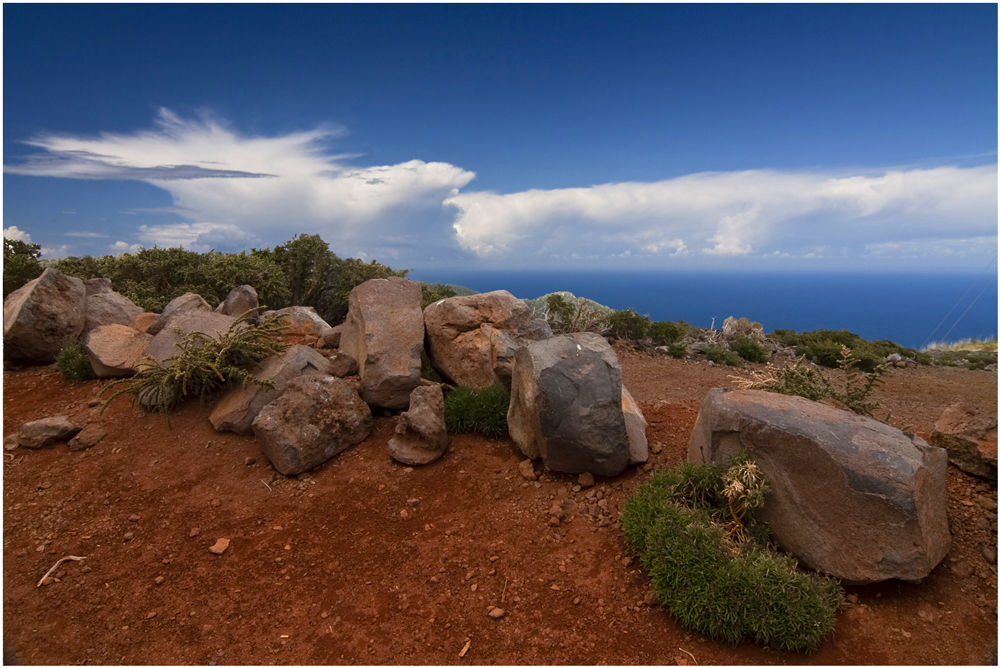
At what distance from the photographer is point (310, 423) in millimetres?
6473

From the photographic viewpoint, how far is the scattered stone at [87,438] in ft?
22.5

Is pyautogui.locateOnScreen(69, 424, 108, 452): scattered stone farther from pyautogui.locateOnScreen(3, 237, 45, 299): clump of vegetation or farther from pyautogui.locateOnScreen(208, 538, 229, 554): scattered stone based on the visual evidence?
pyautogui.locateOnScreen(3, 237, 45, 299): clump of vegetation

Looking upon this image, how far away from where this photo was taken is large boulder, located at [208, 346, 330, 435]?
6910mm

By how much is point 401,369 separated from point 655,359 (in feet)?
31.1

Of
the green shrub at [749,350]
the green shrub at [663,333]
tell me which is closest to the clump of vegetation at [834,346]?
the green shrub at [749,350]

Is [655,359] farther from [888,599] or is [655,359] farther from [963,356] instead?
[963,356]

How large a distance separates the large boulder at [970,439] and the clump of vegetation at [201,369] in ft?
28.4

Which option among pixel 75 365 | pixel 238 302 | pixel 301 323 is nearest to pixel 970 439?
pixel 301 323

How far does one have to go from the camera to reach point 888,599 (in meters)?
4.53

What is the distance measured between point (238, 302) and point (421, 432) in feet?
21.6

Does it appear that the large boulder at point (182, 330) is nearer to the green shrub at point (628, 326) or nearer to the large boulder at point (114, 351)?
the large boulder at point (114, 351)

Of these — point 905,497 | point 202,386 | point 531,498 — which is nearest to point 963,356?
point 905,497

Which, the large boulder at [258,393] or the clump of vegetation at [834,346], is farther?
the clump of vegetation at [834,346]

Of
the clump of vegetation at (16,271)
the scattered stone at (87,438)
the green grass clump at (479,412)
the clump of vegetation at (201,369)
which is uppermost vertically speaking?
the clump of vegetation at (16,271)
